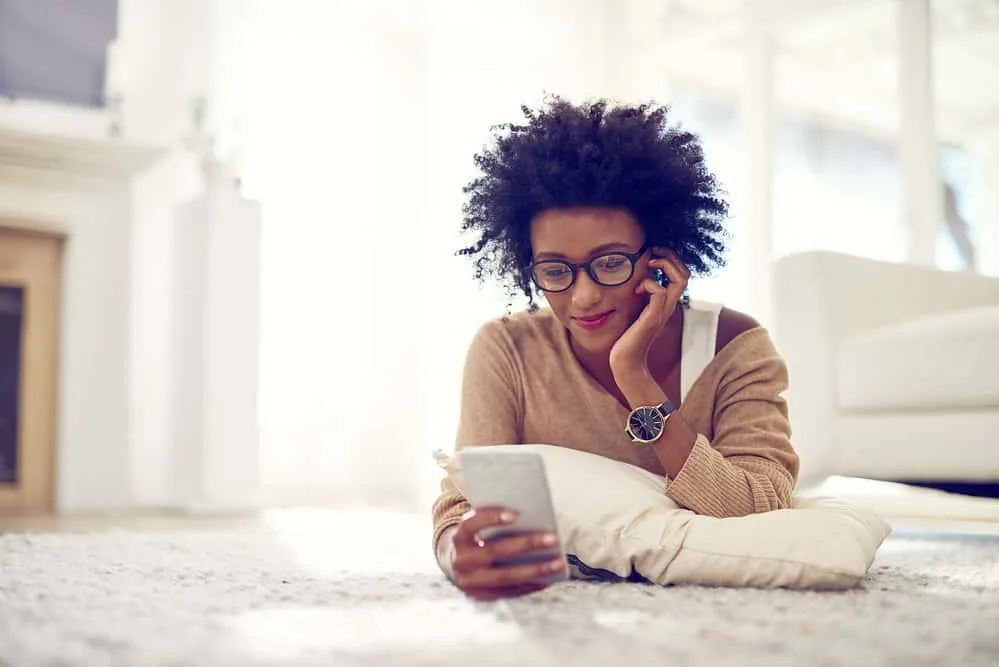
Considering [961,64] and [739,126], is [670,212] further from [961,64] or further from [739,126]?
[739,126]

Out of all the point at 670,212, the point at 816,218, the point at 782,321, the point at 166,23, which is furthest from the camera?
the point at 816,218

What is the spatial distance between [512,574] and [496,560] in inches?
1.0

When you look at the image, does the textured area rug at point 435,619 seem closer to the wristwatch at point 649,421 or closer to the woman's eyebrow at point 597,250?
the wristwatch at point 649,421

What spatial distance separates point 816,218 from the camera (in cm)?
393

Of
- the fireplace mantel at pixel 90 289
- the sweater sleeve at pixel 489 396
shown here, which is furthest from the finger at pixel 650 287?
the fireplace mantel at pixel 90 289

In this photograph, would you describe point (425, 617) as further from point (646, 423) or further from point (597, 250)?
point (597, 250)

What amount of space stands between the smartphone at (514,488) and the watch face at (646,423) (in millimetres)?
320

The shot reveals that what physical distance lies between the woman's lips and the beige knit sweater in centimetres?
10

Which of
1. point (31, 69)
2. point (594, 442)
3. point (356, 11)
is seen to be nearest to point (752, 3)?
point (356, 11)

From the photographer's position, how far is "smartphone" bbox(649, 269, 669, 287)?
137cm

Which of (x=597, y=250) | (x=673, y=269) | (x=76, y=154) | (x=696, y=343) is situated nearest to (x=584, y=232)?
(x=597, y=250)

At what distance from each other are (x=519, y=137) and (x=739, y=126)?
283 centimetres

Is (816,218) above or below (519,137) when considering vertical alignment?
above

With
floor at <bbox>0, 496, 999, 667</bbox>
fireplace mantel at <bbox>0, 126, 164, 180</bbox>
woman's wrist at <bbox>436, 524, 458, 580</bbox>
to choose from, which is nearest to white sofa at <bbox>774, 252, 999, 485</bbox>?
floor at <bbox>0, 496, 999, 667</bbox>
